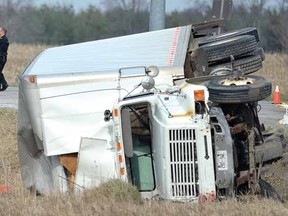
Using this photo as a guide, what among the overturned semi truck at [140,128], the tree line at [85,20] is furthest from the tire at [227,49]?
the tree line at [85,20]

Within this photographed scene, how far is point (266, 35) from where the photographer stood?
60.7 metres

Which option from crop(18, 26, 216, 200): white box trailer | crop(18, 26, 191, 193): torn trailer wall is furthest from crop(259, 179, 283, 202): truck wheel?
crop(18, 26, 191, 193): torn trailer wall

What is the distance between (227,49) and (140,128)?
7.34 ft

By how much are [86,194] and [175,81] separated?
1761mm

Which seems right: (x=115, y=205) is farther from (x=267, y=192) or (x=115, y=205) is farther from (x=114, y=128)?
(x=267, y=192)

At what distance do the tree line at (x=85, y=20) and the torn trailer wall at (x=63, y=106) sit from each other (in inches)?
2253

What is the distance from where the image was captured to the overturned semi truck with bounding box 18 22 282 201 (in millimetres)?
7879

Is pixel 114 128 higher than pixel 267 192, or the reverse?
pixel 114 128

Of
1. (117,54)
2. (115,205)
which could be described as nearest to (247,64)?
(117,54)

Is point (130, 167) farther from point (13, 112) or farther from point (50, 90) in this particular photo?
point (13, 112)

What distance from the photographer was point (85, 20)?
73.8 meters

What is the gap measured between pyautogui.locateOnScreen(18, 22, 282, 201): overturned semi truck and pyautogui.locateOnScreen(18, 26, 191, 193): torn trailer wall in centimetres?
1

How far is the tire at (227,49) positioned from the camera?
10211mm

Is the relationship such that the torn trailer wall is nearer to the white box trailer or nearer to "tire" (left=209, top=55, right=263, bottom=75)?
the white box trailer
